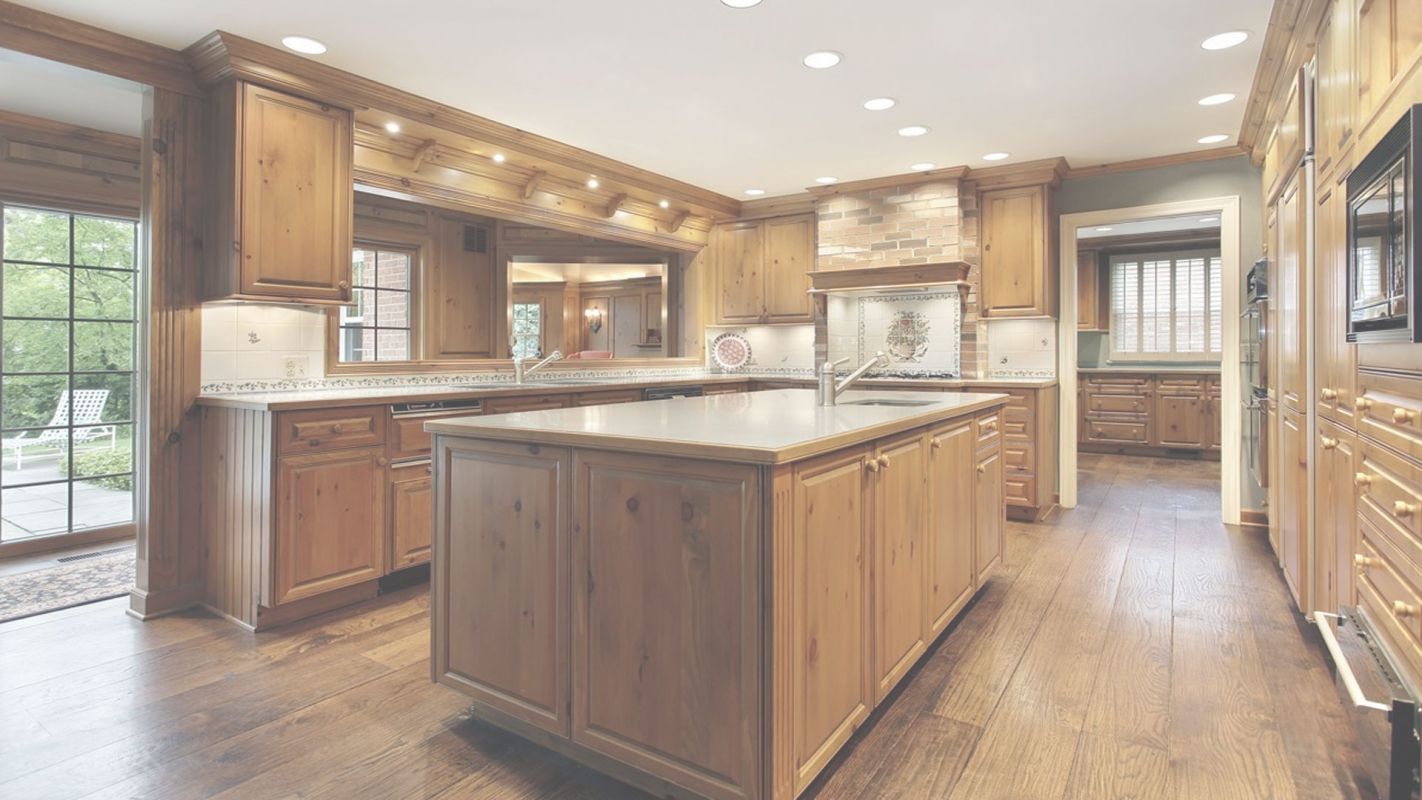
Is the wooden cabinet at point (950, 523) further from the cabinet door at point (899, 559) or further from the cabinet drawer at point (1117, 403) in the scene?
the cabinet drawer at point (1117, 403)

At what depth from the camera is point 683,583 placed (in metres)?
1.66

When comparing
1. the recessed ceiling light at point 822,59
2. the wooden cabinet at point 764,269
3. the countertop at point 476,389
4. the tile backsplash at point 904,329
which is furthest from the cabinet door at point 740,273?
the recessed ceiling light at point 822,59

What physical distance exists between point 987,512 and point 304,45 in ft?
11.4

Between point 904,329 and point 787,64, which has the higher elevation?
point 787,64

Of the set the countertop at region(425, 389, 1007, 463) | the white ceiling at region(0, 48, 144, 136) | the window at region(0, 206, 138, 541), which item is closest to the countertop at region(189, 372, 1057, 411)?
the countertop at region(425, 389, 1007, 463)

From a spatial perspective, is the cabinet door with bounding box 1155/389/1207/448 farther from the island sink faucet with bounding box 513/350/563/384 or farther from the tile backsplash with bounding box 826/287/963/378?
the island sink faucet with bounding box 513/350/563/384

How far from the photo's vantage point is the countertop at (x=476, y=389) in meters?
3.00

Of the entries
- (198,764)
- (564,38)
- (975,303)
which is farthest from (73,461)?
(975,303)

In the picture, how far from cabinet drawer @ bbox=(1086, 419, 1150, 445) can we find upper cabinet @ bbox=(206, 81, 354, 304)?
745 centimetres

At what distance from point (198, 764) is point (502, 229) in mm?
3682

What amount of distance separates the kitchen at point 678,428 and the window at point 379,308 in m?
0.02

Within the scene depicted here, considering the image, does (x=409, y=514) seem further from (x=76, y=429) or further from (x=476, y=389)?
(x=76, y=429)

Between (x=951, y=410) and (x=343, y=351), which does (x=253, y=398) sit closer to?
(x=343, y=351)

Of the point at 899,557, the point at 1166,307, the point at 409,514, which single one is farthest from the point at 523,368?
the point at 1166,307
